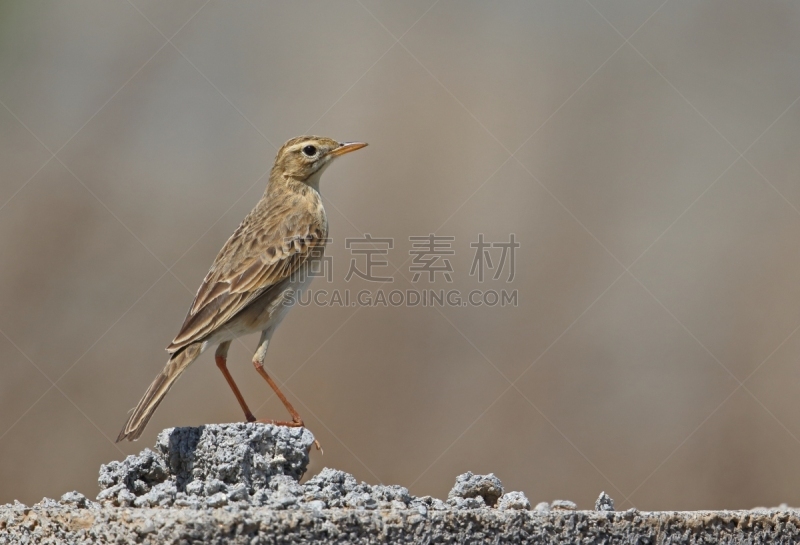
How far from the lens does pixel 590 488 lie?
709 cm

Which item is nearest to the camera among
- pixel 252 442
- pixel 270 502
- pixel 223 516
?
pixel 223 516

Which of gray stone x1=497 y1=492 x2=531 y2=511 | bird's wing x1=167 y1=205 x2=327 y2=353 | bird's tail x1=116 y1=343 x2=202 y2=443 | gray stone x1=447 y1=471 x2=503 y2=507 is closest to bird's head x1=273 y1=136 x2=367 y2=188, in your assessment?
bird's wing x1=167 y1=205 x2=327 y2=353

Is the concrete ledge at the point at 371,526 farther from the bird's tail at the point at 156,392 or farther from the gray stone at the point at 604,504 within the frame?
the bird's tail at the point at 156,392

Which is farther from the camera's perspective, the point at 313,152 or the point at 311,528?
the point at 313,152

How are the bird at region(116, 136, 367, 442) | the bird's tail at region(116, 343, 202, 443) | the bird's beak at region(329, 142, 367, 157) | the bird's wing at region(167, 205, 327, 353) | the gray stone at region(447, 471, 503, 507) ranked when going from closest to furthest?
the gray stone at region(447, 471, 503, 507) → the bird's tail at region(116, 343, 202, 443) → the bird at region(116, 136, 367, 442) → the bird's wing at region(167, 205, 327, 353) → the bird's beak at region(329, 142, 367, 157)

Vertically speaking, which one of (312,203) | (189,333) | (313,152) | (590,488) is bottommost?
(590,488)

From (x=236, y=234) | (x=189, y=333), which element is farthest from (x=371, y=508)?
(x=236, y=234)

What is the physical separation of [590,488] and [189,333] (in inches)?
160

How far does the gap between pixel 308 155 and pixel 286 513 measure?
4046mm

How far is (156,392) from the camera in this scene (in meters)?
4.34

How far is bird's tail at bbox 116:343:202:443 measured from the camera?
4.07 m

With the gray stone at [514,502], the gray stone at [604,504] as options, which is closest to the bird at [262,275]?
the gray stone at [514,502]

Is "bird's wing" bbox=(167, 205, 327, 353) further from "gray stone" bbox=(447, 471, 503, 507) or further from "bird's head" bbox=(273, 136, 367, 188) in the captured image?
"gray stone" bbox=(447, 471, 503, 507)

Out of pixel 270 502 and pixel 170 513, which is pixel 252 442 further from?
pixel 170 513
